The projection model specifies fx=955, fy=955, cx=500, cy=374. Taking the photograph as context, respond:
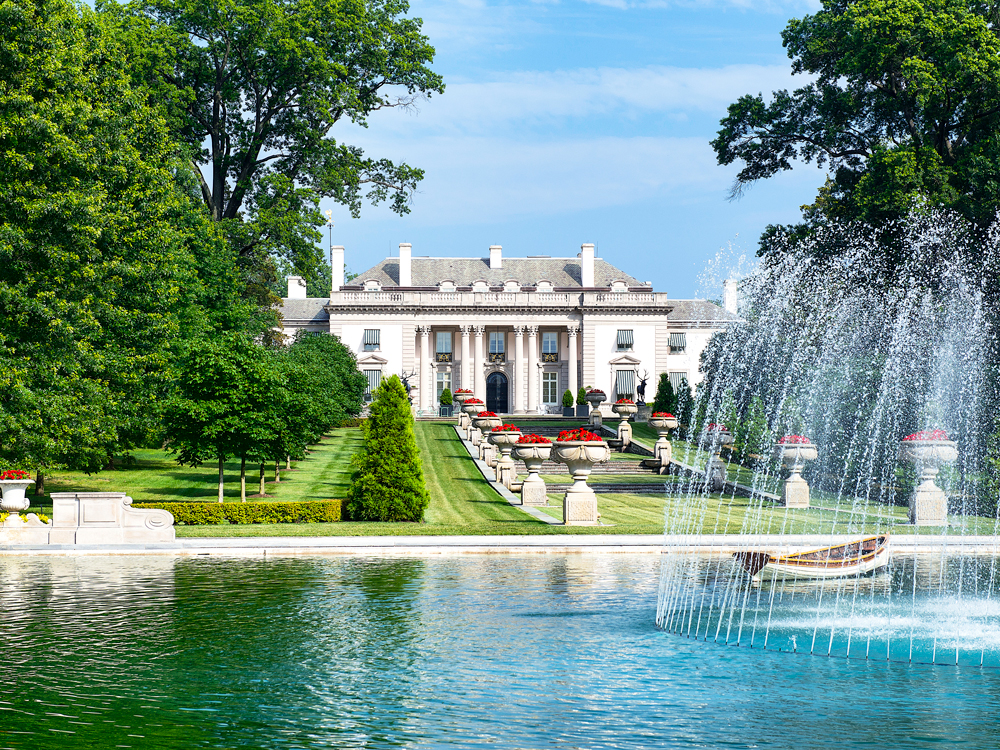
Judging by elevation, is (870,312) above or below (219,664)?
above

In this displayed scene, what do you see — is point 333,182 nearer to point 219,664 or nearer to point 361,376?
point 361,376

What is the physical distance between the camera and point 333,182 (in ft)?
154

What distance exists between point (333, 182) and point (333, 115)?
3212mm

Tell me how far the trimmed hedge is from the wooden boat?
42.5ft

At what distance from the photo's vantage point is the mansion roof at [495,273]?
8462 cm

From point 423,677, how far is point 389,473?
1520cm

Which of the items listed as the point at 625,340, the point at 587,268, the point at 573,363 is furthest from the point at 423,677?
the point at 587,268

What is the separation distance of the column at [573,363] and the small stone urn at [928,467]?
183 ft

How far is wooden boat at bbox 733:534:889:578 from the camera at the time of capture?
16406mm

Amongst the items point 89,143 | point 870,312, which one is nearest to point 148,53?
point 89,143

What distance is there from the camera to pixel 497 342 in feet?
282

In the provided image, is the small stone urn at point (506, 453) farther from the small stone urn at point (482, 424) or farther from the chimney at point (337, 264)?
the chimney at point (337, 264)

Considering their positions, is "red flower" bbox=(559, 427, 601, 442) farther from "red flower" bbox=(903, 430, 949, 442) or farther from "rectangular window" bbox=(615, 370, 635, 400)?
"rectangular window" bbox=(615, 370, 635, 400)

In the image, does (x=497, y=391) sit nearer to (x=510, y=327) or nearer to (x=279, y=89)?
(x=510, y=327)
